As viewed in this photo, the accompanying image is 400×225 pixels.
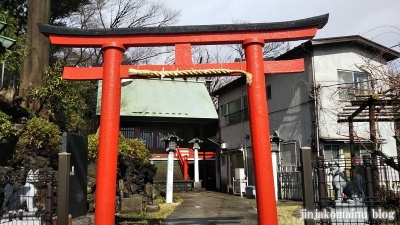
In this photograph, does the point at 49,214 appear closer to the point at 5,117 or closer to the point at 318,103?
the point at 5,117

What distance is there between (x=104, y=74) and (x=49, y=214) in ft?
8.80

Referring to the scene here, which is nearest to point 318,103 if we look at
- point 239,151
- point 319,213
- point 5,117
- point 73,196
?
point 239,151

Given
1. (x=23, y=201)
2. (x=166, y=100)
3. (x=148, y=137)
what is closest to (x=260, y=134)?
(x=23, y=201)

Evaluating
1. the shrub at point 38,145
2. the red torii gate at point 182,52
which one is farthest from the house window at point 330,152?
the shrub at point 38,145

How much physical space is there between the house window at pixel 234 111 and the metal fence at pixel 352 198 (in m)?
13.1

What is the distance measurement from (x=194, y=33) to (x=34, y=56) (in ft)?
32.2

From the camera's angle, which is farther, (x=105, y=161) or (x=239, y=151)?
(x=239, y=151)

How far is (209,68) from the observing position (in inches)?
256

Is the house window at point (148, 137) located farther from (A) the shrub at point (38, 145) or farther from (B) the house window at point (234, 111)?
(A) the shrub at point (38, 145)

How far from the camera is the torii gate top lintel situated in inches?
255

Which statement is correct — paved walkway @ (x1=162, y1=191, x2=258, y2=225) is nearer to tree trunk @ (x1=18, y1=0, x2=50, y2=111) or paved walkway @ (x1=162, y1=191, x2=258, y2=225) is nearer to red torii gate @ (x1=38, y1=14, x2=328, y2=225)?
red torii gate @ (x1=38, y1=14, x2=328, y2=225)

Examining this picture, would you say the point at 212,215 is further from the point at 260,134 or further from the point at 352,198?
the point at 260,134

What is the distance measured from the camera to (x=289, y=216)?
36.3 feet

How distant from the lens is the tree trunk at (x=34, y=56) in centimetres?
1334
